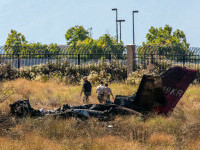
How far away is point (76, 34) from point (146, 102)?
54617mm

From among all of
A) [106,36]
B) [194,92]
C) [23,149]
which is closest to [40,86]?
[194,92]

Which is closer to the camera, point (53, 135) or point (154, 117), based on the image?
point (53, 135)

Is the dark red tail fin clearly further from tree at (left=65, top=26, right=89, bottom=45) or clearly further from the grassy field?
tree at (left=65, top=26, right=89, bottom=45)

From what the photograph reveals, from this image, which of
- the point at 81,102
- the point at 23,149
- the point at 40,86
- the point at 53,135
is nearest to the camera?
the point at 23,149

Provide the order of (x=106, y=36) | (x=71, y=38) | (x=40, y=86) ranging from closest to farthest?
(x=40, y=86)
(x=106, y=36)
(x=71, y=38)

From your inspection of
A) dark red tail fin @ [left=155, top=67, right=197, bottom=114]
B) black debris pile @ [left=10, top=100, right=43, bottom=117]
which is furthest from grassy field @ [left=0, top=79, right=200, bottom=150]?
dark red tail fin @ [left=155, top=67, right=197, bottom=114]

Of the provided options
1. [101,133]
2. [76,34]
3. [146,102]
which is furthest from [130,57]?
[76,34]

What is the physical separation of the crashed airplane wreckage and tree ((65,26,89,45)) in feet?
174

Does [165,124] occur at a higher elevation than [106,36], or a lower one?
lower

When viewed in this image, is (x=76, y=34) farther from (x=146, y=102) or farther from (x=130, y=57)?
(x=146, y=102)

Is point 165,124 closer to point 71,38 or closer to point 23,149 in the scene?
point 23,149

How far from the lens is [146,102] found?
1088cm

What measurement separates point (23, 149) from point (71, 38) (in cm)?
5948

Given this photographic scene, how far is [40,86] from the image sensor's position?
22.7 metres
